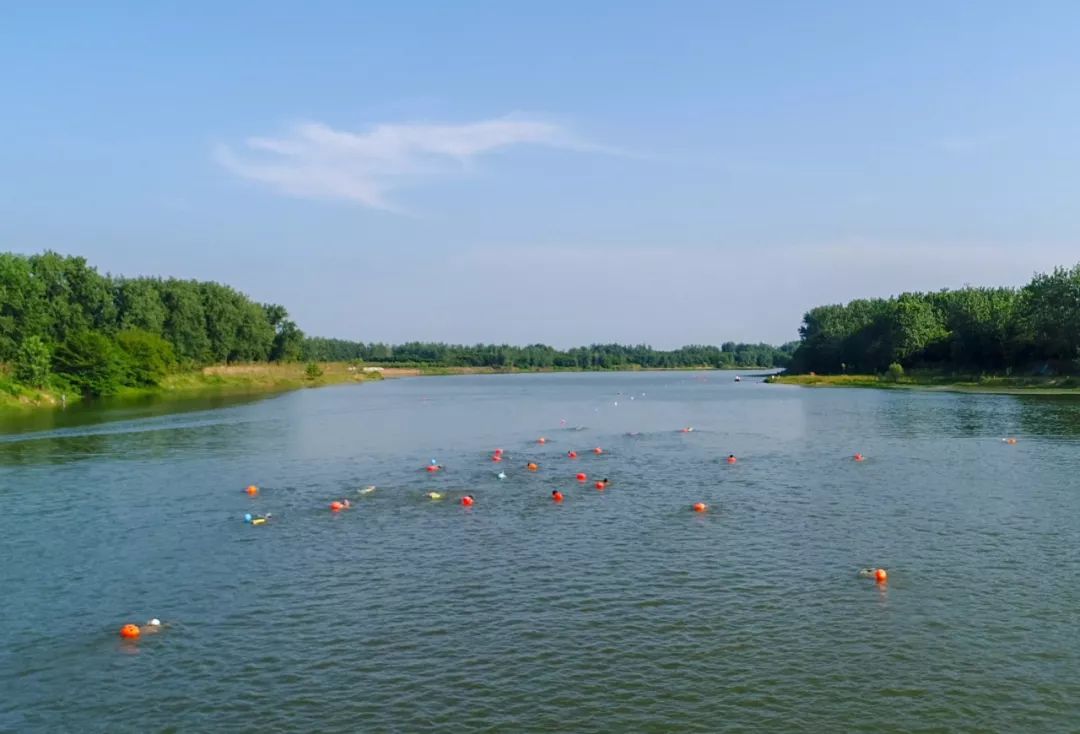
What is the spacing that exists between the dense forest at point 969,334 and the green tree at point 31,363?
A: 11682 cm

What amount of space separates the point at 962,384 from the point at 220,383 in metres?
117

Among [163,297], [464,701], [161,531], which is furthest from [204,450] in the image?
[163,297]

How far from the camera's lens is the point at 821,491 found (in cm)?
3266

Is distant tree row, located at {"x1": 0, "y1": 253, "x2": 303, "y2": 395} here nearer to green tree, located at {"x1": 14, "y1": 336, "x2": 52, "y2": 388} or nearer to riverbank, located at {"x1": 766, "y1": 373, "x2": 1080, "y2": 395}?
green tree, located at {"x1": 14, "y1": 336, "x2": 52, "y2": 388}

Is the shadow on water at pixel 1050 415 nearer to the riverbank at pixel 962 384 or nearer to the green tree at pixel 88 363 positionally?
the riverbank at pixel 962 384

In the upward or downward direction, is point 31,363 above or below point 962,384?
above

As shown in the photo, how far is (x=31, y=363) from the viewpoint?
8781 cm

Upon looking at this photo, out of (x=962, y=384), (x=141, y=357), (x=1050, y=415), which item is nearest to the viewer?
(x=1050, y=415)

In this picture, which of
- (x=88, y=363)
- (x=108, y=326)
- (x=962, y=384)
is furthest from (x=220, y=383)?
(x=962, y=384)

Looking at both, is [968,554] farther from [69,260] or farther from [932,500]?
[69,260]

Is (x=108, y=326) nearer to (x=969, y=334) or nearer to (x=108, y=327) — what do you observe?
(x=108, y=327)

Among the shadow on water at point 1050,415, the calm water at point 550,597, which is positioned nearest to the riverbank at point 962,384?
the shadow on water at point 1050,415

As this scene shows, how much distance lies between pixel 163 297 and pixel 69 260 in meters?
24.2

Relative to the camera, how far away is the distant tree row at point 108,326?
9481cm
